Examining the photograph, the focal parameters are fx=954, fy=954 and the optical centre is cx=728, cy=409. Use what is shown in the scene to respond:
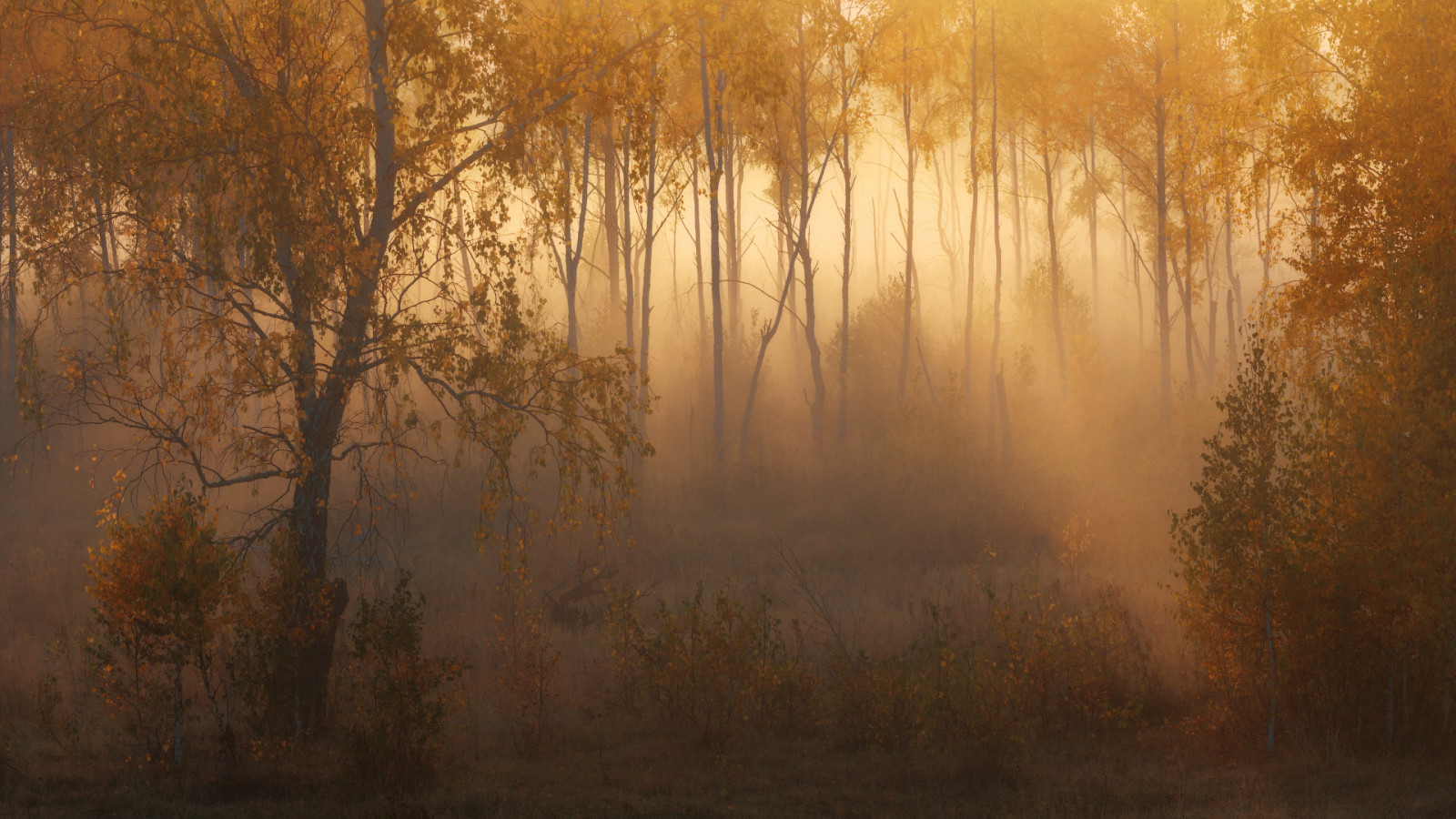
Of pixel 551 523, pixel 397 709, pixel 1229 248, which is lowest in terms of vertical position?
pixel 397 709

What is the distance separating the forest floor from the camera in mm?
6898

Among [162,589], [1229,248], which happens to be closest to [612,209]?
[162,589]

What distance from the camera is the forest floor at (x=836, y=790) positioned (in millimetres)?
6898

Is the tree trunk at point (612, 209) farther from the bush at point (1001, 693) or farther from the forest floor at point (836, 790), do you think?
the forest floor at point (836, 790)

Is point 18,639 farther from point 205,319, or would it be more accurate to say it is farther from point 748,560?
point 748,560

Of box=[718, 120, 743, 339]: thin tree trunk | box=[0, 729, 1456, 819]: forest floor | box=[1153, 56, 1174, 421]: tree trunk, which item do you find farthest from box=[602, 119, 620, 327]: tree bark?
box=[0, 729, 1456, 819]: forest floor

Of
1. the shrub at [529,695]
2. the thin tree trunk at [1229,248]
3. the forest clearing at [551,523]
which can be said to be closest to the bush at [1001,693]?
the forest clearing at [551,523]

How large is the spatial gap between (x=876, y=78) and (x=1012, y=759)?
1775cm

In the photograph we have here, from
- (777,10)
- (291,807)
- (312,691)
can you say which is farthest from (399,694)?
(777,10)

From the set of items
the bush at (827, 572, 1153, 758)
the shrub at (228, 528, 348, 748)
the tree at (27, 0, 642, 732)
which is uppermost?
the tree at (27, 0, 642, 732)

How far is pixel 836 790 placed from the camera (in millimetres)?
7578

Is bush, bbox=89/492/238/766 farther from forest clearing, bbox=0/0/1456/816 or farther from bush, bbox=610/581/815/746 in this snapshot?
bush, bbox=610/581/815/746

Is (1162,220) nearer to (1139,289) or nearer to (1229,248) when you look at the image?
(1229,248)

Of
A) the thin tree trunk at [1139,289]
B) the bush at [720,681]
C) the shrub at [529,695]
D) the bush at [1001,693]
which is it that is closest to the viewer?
the bush at [1001,693]
